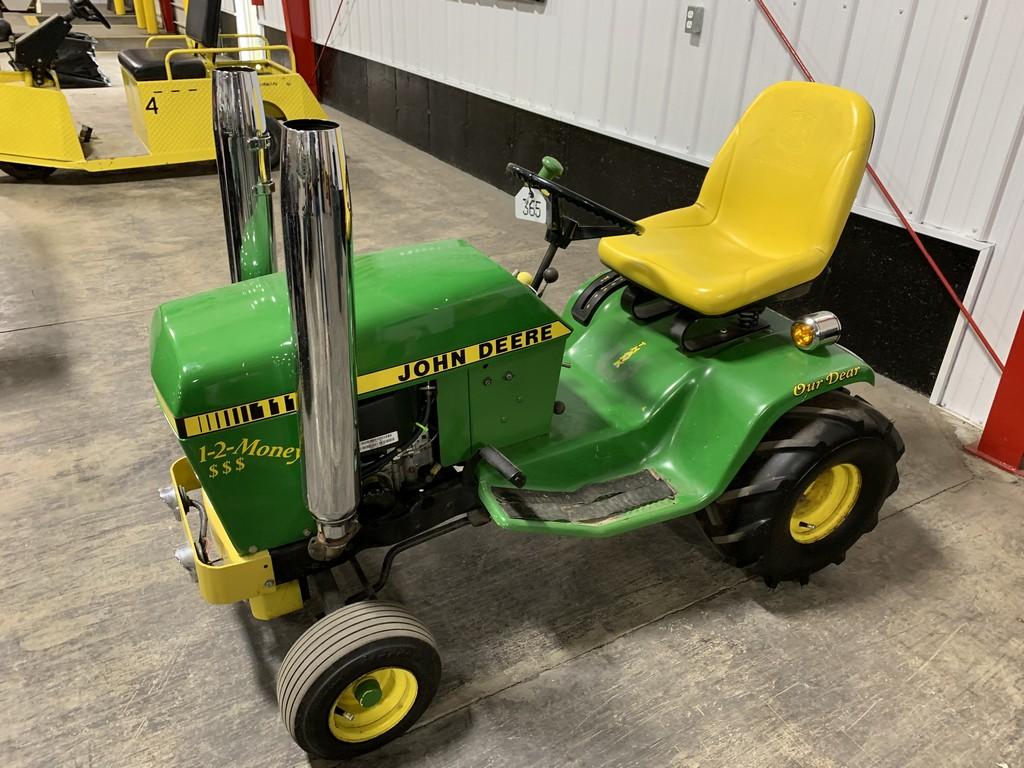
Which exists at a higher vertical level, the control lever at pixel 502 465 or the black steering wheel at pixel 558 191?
the black steering wheel at pixel 558 191

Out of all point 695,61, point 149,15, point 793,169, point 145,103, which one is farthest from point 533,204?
point 149,15

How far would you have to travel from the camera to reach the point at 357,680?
1.46m

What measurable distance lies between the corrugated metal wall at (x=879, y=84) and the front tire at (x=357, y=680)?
224 cm

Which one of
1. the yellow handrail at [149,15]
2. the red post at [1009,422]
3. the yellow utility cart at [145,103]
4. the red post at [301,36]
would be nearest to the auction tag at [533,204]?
the red post at [1009,422]

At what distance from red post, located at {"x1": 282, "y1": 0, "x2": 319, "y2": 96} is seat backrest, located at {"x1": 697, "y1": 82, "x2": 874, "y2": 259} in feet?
21.2

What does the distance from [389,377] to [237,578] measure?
50 centimetres

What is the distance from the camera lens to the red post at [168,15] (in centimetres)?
1290

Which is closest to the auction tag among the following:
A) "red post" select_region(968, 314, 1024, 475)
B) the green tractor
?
the green tractor

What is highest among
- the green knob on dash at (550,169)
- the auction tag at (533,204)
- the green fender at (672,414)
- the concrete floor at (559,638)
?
the green knob on dash at (550,169)

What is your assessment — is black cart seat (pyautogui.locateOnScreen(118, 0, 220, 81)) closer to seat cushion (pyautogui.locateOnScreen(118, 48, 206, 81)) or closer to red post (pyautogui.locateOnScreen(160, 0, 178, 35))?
seat cushion (pyautogui.locateOnScreen(118, 48, 206, 81))

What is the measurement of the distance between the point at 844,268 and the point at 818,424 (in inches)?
57.4

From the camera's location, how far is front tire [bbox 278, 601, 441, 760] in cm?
142

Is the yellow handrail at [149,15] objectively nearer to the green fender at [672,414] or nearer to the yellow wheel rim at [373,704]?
the green fender at [672,414]

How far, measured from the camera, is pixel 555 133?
4590 mm
